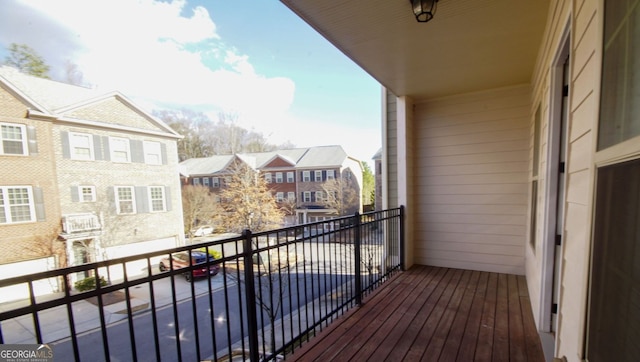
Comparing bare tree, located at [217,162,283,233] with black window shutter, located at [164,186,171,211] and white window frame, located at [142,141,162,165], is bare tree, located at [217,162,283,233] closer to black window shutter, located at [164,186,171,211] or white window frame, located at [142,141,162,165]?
black window shutter, located at [164,186,171,211]

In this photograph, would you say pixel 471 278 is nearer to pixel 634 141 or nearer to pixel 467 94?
pixel 467 94

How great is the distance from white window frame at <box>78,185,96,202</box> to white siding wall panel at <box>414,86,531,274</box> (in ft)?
43.5

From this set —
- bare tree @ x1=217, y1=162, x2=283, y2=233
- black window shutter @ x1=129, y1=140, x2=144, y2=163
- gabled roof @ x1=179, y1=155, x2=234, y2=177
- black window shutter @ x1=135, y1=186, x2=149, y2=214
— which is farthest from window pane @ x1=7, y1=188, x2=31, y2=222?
gabled roof @ x1=179, y1=155, x2=234, y2=177

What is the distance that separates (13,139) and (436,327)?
44.6 feet

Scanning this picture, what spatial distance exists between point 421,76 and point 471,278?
2.67m

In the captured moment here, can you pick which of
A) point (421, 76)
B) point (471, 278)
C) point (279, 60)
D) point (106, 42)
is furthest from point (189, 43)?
point (471, 278)

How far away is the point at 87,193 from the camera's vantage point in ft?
35.6

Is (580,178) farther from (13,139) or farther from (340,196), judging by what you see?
(340,196)

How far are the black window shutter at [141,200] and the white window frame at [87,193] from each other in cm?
152

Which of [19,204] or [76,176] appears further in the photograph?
[76,176]

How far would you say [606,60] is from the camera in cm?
78

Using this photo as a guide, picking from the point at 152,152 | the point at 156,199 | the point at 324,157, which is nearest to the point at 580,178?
the point at 156,199

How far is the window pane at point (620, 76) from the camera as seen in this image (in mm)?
605

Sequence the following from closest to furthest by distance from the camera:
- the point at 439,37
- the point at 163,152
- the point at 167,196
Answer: the point at 439,37 → the point at 163,152 → the point at 167,196
